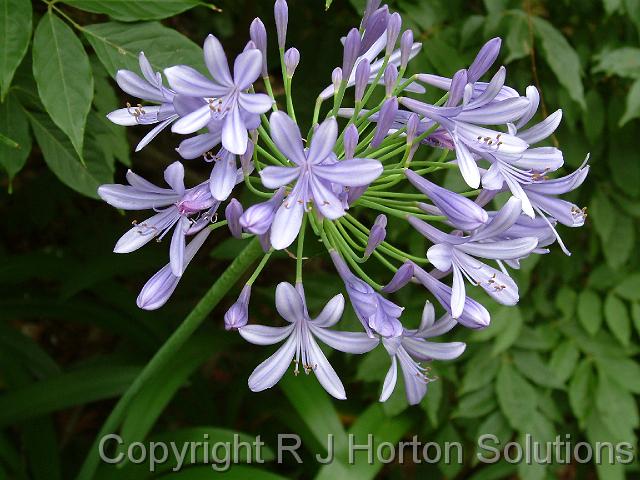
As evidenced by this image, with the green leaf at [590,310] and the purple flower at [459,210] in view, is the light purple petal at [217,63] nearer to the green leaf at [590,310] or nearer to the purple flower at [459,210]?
the purple flower at [459,210]

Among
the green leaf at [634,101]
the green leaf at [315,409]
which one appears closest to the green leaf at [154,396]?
the green leaf at [315,409]

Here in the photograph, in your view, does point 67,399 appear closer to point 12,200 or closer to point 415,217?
point 12,200

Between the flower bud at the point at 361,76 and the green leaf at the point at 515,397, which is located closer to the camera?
the flower bud at the point at 361,76

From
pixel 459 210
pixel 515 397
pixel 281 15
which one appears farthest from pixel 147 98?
pixel 515 397

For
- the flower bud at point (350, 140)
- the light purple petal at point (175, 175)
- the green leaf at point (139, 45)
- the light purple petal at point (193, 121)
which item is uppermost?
the green leaf at point (139, 45)

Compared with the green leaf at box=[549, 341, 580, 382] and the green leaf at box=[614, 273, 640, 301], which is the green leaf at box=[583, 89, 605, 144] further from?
the green leaf at box=[549, 341, 580, 382]

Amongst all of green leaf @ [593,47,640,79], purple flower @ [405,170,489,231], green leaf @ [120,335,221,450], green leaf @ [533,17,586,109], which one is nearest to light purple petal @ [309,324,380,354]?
purple flower @ [405,170,489,231]

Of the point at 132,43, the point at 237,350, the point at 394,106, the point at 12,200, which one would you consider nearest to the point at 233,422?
the point at 237,350

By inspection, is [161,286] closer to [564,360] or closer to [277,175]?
[277,175]
